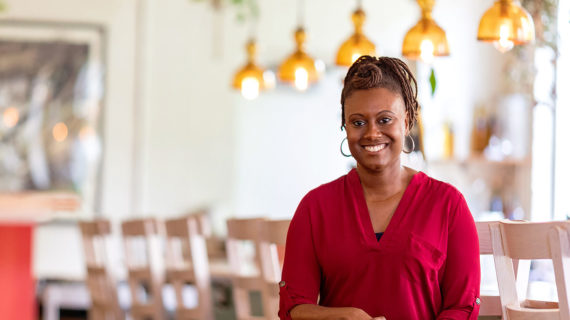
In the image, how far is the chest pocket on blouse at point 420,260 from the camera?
2.18 metres

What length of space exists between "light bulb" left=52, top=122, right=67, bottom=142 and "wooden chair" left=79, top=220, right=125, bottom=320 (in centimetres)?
274

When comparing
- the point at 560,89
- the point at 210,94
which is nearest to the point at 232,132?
the point at 210,94

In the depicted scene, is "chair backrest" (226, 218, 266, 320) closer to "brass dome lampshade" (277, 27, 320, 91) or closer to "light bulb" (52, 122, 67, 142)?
"brass dome lampshade" (277, 27, 320, 91)

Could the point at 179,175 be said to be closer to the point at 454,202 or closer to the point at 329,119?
the point at 329,119

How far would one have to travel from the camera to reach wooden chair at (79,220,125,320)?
553cm

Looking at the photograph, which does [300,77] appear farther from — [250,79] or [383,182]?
[383,182]

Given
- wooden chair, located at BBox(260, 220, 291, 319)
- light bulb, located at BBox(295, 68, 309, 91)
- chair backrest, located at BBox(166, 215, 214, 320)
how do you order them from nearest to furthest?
wooden chair, located at BBox(260, 220, 291, 319), chair backrest, located at BBox(166, 215, 214, 320), light bulb, located at BBox(295, 68, 309, 91)

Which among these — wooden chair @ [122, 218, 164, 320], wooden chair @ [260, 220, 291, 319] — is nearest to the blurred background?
wooden chair @ [122, 218, 164, 320]

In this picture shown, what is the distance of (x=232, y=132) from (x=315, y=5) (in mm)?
1357

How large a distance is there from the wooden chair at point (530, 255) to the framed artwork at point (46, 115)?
21.1 feet

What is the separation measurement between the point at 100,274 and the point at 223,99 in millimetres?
3083

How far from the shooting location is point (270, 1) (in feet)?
27.5

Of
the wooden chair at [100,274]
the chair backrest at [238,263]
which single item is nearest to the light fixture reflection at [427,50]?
the chair backrest at [238,263]

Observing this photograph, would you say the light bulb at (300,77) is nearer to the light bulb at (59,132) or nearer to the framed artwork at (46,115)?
the framed artwork at (46,115)
